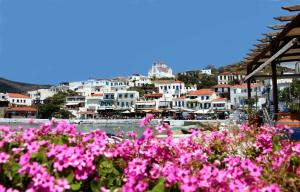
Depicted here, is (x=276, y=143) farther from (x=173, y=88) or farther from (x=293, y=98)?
(x=173, y=88)

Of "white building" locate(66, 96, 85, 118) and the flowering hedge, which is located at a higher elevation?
"white building" locate(66, 96, 85, 118)

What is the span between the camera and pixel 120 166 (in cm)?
268

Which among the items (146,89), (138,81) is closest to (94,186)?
(146,89)

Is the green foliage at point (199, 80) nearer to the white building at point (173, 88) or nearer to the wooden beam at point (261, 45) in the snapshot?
the white building at point (173, 88)

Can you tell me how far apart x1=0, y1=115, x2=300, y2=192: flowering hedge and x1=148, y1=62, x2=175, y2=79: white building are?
156 metres

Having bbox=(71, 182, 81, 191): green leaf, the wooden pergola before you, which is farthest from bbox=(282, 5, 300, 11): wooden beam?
bbox=(71, 182, 81, 191): green leaf

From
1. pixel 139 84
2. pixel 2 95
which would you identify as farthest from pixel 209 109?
pixel 2 95

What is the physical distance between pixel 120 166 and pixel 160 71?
158664mm

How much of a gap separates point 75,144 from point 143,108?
303 feet

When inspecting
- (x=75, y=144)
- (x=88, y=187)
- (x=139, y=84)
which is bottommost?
(x=88, y=187)

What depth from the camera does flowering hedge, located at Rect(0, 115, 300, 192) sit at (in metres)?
2.06

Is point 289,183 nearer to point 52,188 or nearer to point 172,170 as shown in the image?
point 172,170

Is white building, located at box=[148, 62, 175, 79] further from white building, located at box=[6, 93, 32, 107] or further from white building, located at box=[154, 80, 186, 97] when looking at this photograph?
white building, located at box=[6, 93, 32, 107]

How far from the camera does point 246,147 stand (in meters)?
3.89
